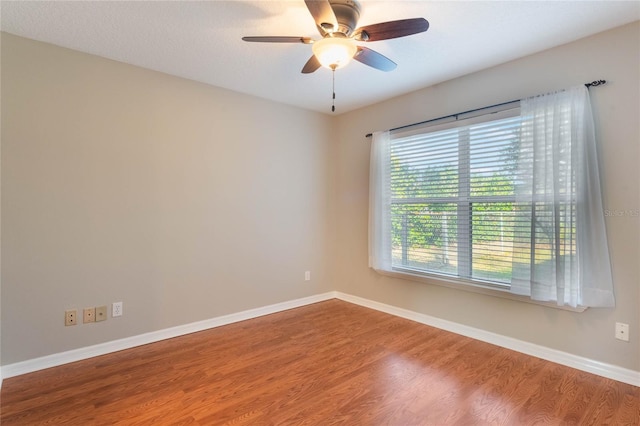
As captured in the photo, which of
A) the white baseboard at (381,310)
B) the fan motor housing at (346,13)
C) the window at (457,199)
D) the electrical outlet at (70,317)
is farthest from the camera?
the window at (457,199)

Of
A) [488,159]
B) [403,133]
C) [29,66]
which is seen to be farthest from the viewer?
[403,133]

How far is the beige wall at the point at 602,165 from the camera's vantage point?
7.09 feet

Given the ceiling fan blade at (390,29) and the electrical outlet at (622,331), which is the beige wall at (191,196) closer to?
the electrical outlet at (622,331)

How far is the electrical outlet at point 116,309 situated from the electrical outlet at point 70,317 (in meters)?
0.24

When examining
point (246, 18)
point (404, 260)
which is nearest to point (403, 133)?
point (404, 260)

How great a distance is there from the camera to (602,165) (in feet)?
7.46

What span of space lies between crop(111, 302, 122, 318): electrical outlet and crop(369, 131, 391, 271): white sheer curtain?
8.35ft

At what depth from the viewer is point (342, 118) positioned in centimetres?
427

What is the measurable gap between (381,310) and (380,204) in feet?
4.14

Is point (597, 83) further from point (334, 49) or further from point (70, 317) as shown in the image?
point (70, 317)

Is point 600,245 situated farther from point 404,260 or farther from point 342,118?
point 342,118

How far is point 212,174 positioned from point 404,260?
2.26 meters

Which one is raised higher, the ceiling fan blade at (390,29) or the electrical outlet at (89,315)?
the ceiling fan blade at (390,29)

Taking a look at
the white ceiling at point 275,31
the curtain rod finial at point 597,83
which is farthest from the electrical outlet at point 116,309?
the curtain rod finial at point 597,83
